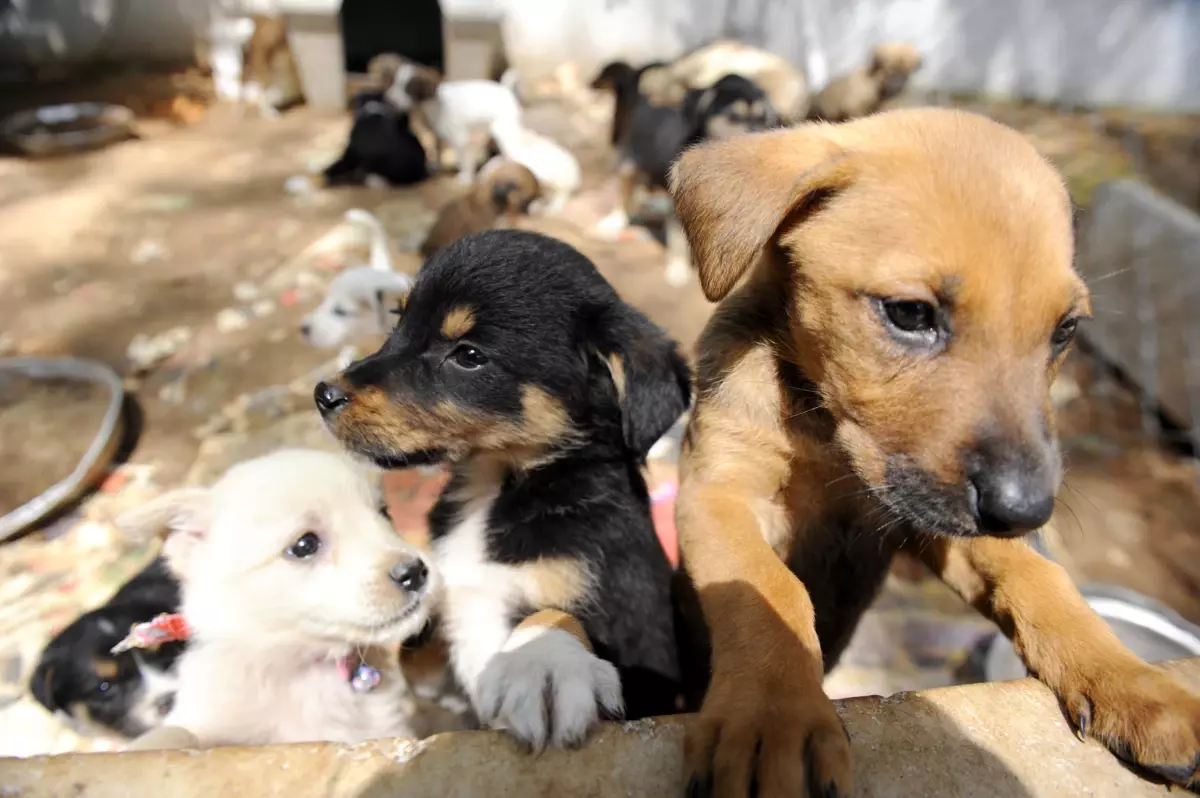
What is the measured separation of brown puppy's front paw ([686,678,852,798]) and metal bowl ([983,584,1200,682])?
6.23 ft

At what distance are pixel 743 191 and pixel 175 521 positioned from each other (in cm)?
193

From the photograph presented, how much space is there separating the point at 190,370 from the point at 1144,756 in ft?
17.7

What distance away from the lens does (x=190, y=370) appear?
5.21 m

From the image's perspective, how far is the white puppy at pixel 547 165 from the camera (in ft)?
27.8

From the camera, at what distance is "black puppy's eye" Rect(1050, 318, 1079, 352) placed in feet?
5.97

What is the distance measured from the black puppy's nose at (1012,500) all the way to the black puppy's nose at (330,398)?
1.73m

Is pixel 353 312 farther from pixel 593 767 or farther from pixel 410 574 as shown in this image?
pixel 593 767

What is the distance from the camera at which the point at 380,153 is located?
27.6ft

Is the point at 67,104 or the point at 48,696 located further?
the point at 67,104

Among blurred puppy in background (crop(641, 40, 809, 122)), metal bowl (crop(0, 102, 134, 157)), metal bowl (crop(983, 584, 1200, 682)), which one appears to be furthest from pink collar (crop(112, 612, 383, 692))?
metal bowl (crop(0, 102, 134, 157))

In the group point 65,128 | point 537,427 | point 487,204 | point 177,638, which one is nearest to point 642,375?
point 537,427

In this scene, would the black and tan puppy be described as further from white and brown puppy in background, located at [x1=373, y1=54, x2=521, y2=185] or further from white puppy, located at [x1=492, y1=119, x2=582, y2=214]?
white and brown puppy in background, located at [x1=373, y1=54, x2=521, y2=185]

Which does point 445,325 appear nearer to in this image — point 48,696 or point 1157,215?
point 48,696

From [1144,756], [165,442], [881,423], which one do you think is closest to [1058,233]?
[881,423]
